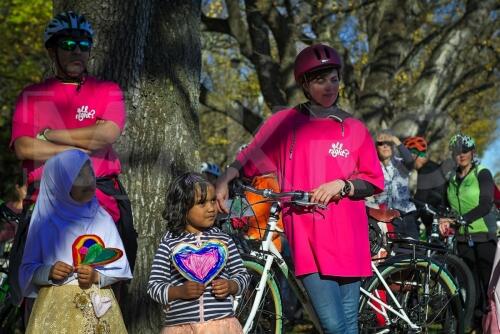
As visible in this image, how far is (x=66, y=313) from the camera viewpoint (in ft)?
14.6

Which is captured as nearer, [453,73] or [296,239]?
[296,239]

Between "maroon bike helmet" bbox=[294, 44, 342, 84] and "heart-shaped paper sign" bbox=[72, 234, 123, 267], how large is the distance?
1371mm

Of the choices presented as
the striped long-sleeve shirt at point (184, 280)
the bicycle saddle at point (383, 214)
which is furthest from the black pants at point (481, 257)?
the striped long-sleeve shirt at point (184, 280)

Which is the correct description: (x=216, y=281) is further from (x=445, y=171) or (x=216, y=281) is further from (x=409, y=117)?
(x=409, y=117)

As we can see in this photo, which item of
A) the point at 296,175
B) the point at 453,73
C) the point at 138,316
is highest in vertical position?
the point at 453,73

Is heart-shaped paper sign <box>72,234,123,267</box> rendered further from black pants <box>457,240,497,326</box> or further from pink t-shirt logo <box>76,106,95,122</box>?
black pants <box>457,240,497,326</box>

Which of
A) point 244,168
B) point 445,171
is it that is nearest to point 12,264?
point 244,168

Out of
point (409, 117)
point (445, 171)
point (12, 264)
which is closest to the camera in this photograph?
point (12, 264)

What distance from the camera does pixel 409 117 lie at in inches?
592

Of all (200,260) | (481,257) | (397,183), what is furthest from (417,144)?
(200,260)

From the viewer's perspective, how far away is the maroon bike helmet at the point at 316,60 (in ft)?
15.8

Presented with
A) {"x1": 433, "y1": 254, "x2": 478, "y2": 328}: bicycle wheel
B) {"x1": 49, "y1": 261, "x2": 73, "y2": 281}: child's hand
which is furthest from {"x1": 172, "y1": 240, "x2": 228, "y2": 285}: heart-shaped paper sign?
{"x1": 433, "y1": 254, "x2": 478, "y2": 328}: bicycle wheel

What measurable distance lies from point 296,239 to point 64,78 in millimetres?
1513

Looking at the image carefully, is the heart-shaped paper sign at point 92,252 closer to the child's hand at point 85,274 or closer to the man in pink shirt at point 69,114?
the child's hand at point 85,274
